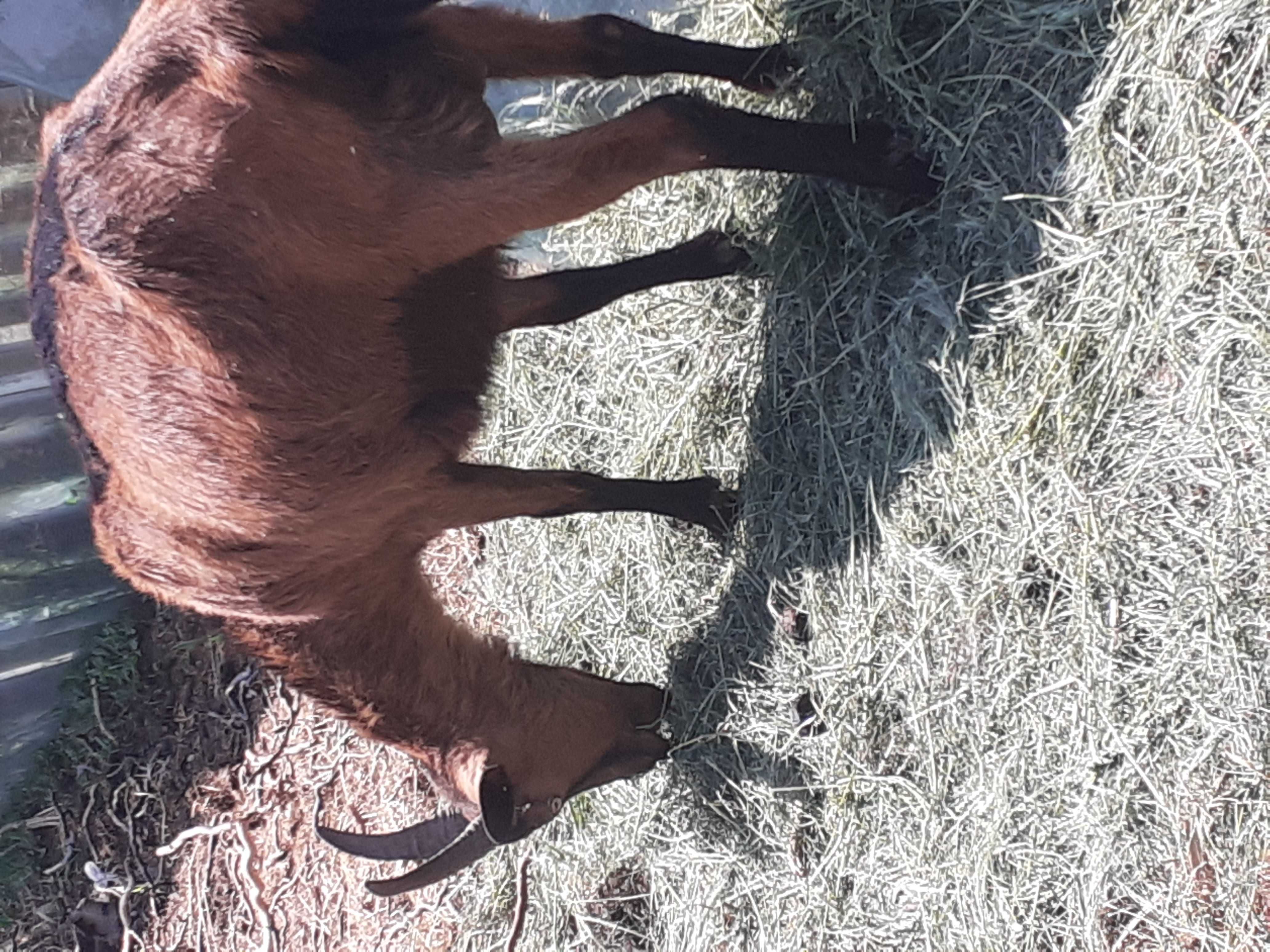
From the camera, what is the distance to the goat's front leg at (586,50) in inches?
94.7

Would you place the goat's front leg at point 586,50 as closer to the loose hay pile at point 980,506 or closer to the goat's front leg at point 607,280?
the loose hay pile at point 980,506

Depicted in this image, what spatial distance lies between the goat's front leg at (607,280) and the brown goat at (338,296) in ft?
0.30

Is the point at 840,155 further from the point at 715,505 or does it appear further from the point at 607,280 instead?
the point at 715,505

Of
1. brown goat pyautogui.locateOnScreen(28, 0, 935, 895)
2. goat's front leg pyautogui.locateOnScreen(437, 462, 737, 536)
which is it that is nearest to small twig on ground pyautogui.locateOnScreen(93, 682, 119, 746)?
brown goat pyautogui.locateOnScreen(28, 0, 935, 895)

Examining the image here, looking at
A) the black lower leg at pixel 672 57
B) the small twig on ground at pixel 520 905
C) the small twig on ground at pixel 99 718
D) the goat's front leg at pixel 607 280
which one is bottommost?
the small twig on ground at pixel 99 718

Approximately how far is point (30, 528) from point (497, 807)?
12.5 feet

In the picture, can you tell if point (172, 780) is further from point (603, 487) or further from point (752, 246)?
point (752, 246)

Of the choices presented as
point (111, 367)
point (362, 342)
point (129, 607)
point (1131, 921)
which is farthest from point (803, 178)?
point (129, 607)

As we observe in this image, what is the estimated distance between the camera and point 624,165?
2404 mm

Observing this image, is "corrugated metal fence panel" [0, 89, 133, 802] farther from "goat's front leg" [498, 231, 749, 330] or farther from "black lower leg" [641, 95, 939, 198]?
"black lower leg" [641, 95, 939, 198]

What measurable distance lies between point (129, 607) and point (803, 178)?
4.81 m

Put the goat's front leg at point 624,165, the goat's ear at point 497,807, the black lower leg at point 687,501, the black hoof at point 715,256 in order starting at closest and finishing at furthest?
the goat's front leg at point 624,165, the goat's ear at point 497,807, the black hoof at point 715,256, the black lower leg at point 687,501

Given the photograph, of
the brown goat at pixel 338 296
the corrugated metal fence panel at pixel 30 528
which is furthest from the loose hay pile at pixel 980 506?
the corrugated metal fence panel at pixel 30 528

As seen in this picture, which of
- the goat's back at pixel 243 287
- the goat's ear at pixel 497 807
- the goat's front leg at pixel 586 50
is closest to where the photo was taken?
the goat's back at pixel 243 287
